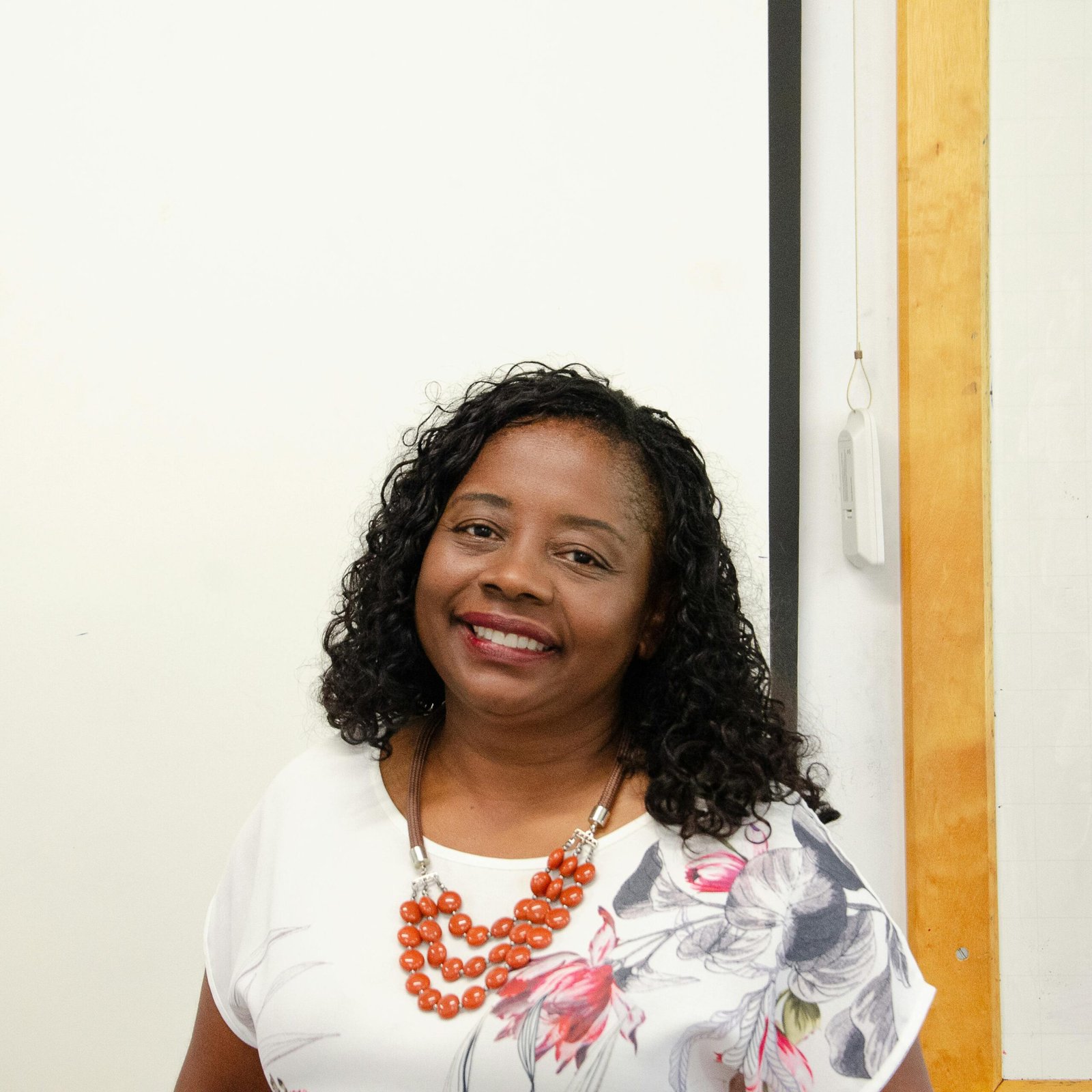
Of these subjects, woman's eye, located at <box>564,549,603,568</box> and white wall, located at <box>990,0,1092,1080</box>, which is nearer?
woman's eye, located at <box>564,549,603,568</box>

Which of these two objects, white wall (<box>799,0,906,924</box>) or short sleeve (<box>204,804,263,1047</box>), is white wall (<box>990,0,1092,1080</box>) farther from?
short sleeve (<box>204,804,263,1047</box>)

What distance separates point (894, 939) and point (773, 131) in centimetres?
110

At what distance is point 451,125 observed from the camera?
1.49m

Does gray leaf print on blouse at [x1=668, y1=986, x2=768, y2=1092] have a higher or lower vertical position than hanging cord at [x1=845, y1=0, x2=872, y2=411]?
lower

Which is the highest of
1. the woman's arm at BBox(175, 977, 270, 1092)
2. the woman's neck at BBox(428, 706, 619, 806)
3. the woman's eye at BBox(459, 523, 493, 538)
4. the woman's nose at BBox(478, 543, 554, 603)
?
the woman's eye at BBox(459, 523, 493, 538)

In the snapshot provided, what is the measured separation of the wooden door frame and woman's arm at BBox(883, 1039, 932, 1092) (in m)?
0.59

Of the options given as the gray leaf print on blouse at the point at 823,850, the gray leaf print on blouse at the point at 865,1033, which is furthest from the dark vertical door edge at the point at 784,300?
the gray leaf print on blouse at the point at 865,1033

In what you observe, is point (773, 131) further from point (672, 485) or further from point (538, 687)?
point (538, 687)

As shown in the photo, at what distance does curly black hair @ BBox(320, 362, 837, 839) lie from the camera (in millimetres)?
950

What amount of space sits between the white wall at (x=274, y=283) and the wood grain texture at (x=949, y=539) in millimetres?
212

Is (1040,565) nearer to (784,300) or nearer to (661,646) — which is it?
(784,300)

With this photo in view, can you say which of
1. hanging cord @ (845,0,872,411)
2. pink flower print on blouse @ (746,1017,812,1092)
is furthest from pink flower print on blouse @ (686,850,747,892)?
hanging cord @ (845,0,872,411)

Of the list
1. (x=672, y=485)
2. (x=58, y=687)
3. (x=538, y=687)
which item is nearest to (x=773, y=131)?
(x=672, y=485)

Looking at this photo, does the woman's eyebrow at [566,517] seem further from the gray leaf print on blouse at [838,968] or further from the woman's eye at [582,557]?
the gray leaf print on blouse at [838,968]
